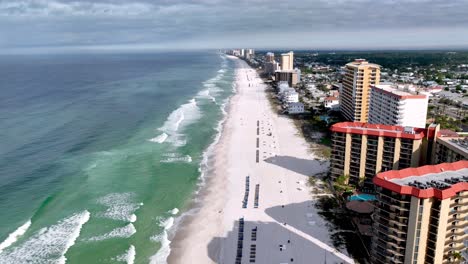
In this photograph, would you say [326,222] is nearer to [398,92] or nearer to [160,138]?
[398,92]

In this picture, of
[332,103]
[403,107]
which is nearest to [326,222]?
[403,107]

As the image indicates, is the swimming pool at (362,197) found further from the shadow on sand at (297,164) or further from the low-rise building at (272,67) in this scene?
the low-rise building at (272,67)

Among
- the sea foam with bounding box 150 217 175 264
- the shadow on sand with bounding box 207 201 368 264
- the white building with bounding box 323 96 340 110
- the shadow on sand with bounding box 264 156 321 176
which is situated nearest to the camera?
the shadow on sand with bounding box 207 201 368 264

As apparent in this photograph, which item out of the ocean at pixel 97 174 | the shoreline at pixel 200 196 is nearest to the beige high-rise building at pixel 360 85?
the shoreline at pixel 200 196

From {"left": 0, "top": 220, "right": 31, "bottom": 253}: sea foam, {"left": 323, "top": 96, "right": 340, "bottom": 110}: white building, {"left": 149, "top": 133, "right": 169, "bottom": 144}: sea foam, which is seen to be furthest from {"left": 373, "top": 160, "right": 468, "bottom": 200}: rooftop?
{"left": 323, "top": 96, "right": 340, "bottom": 110}: white building

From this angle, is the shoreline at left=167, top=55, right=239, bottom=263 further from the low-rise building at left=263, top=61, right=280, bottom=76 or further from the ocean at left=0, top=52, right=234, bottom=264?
the low-rise building at left=263, top=61, right=280, bottom=76

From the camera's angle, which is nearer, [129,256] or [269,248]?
[129,256]

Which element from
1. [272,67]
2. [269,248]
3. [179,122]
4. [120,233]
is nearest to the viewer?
[269,248]
